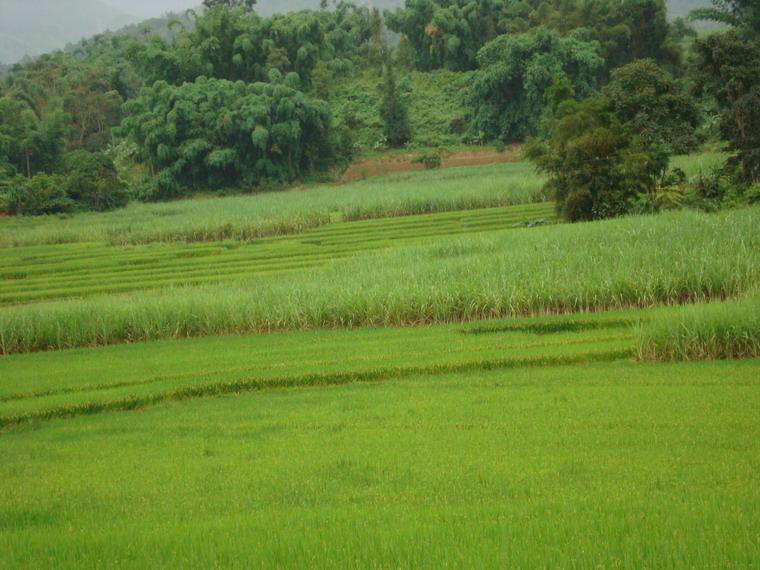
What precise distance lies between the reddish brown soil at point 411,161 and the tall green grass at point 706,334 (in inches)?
1928

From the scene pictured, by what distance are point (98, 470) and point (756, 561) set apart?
649cm

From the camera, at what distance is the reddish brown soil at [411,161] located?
200 ft

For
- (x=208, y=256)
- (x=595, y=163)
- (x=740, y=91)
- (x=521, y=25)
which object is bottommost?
(x=208, y=256)

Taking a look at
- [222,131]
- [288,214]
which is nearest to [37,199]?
[222,131]

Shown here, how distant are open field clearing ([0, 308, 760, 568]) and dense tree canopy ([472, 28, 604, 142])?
151 ft

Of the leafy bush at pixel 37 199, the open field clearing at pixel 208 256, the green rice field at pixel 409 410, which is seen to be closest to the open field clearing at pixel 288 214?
the open field clearing at pixel 208 256

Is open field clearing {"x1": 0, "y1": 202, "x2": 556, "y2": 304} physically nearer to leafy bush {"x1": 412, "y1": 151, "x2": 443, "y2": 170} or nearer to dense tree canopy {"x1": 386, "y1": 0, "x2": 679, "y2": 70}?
leafy bush {"x1": 412, "y1": 151, "x2": 443, "y2": 170}

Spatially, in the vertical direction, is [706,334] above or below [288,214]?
above

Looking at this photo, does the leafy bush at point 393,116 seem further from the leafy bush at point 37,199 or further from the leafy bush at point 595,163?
the leafy bush at point 595,163

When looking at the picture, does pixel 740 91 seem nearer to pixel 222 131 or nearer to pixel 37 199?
pixel 37 199

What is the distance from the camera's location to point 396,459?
834 cm

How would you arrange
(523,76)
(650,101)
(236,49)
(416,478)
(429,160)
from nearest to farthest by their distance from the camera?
(416,478)
(650,101)
(523,76)
(429,160)
(236,49)

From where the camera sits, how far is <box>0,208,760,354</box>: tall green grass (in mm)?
16031

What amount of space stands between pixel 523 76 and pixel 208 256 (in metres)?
36.4
